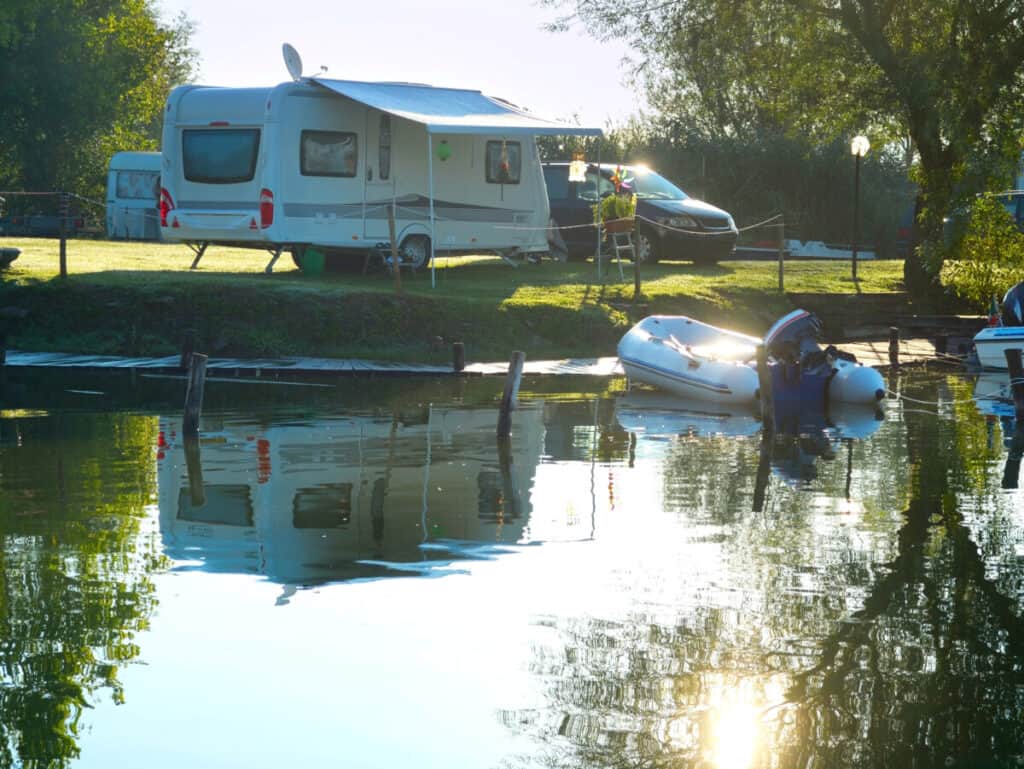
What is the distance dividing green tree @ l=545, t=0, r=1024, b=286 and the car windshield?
5.88 ft

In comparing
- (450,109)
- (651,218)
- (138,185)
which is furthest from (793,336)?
(138,185)

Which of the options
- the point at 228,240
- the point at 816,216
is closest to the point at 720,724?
the point at 228,240

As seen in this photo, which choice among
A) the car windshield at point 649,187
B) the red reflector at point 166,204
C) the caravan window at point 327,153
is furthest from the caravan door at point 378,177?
the car windshield at point 649,187

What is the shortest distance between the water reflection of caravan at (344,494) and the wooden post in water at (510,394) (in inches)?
7.3

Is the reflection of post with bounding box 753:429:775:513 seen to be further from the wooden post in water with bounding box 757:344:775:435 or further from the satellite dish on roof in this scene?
the satellite dish on roof

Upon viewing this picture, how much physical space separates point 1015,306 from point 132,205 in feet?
81.7

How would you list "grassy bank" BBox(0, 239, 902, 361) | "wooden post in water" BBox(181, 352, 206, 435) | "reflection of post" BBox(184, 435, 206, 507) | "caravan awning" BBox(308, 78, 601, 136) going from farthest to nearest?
"caravan awning" BBox(308, 78, 601, 136) < "grassy bank" BBox(0, 239, 902, 361) < "wooden post in water" BBox(181, 352, 206, 435) < "reflection of post" BBox(184, 435, 206, 507)

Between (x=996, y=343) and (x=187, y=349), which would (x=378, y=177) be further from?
(x=996, y=343)

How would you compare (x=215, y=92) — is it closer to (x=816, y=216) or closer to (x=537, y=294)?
(x=537, y=294)

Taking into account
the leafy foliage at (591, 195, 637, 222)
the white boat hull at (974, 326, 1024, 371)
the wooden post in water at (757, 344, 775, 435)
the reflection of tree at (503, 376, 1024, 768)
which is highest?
the leafy foliage at (591, 195, 637, 222)

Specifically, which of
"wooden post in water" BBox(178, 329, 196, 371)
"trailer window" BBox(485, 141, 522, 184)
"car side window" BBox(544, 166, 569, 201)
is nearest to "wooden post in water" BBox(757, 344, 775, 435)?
"wooden post in water" BBox(178, 329, 196, 371)

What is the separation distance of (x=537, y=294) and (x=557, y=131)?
111 inches

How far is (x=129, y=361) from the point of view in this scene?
21875 millimetres

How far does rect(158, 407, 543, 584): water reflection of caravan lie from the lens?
11620 mm
